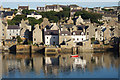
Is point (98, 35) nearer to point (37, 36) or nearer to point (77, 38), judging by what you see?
point (77, 38)

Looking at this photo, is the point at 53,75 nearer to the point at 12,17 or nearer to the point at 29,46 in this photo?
the point at 29,46

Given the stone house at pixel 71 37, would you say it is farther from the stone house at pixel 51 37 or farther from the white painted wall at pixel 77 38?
the stone house at pixel 51 37

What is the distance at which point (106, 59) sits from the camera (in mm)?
33969

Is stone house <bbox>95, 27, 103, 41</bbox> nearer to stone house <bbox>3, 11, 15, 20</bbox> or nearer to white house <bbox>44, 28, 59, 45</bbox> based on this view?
white house <bbox>44, 28, 59, 45</bbox>

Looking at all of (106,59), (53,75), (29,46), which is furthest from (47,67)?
(29,46)

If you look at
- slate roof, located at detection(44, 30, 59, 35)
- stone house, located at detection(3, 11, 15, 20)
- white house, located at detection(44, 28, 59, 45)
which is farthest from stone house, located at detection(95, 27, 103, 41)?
stone house, located at detection(3, 11, 15, 20)

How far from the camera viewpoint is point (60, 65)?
3139 centimetres

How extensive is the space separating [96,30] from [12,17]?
14.0 metres

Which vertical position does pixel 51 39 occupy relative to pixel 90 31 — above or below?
below

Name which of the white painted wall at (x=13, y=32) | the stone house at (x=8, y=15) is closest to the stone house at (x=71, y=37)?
the white painted wall at (x=13, y=32)

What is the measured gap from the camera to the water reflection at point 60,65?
92.3 feet

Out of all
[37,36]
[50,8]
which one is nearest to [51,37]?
[37,36]

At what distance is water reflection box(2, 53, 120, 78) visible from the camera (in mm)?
28141

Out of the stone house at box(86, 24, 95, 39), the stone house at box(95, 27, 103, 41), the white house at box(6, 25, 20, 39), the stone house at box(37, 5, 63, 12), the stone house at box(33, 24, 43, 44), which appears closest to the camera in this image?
the stone house at box(33, 24, 43, 44)
